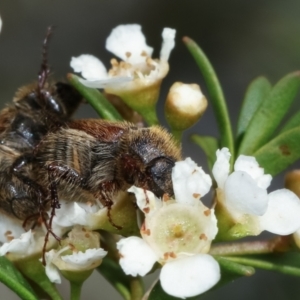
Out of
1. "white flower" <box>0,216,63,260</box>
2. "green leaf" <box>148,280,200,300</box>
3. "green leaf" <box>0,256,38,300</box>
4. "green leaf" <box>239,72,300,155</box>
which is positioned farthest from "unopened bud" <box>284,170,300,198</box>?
"green leaf" <box>0,256,38,300</box>

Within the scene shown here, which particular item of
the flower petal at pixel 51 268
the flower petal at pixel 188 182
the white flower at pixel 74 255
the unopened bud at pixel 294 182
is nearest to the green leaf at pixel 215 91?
the unopened bud at pixel 294 182

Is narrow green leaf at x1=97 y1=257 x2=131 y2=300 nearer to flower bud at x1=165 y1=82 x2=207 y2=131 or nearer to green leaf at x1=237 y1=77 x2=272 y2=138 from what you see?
flower bud at x1=165 y1=82 x2=207 y2=131

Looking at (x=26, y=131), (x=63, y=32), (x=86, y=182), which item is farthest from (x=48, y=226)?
(x=63, y=32)

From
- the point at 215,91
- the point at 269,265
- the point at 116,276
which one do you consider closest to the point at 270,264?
the point at 269,265

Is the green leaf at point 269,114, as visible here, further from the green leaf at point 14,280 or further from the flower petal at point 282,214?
the green leaf at point 14,280

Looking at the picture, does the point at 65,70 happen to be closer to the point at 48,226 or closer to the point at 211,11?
the point at 211,11

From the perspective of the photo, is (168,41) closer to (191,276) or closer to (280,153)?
(280,153)
